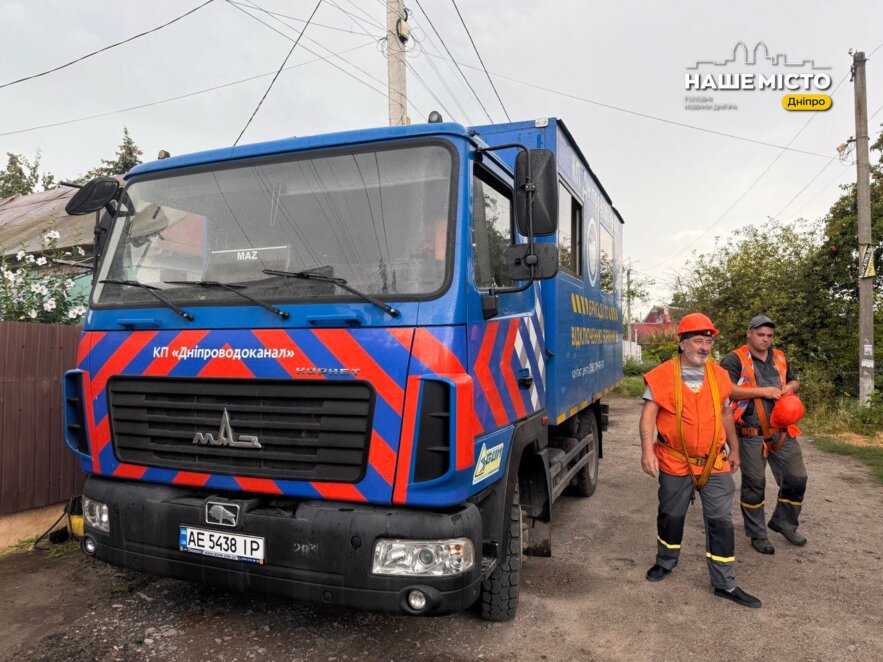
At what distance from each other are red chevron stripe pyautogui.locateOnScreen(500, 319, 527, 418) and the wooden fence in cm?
364

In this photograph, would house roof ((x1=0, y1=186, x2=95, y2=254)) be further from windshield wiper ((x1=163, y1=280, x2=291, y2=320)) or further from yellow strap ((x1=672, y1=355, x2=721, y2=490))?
yellow strap ((x1=672, y1=355, x2=721, y2=490))

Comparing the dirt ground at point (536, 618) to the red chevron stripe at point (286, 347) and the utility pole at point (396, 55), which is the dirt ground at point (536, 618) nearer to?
the red chevron stripe at point (286, 347)

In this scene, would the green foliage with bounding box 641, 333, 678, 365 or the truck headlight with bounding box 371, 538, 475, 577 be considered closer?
the truck headlight with bounding box 371, 538, 475, 577

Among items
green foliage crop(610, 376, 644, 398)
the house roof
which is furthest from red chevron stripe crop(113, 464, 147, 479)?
green foliage crop(610, 376, 644, 398)

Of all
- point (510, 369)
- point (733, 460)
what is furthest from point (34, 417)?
→ point (733, 460)

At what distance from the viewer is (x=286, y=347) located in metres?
2.82

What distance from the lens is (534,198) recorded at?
115 inches

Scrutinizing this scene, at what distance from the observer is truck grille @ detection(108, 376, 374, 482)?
2.71 m

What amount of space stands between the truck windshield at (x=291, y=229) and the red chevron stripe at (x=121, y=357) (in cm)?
18

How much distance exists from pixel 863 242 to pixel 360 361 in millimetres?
12367

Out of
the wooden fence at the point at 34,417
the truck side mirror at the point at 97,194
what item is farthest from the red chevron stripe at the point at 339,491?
the wooden fence at the point at 34,417

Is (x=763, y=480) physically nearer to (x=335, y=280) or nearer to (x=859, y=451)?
(x=335, y=280)

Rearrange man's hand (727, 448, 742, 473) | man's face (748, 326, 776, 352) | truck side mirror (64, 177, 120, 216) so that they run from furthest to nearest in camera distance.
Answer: man's face (748, 326, 776, 352), man's hand (727, 448, 742, 473), truck side mirror (64, 177, 120, 216)

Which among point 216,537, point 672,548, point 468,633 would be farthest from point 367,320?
point 672,548
